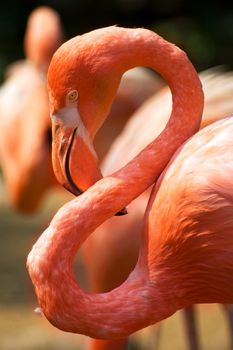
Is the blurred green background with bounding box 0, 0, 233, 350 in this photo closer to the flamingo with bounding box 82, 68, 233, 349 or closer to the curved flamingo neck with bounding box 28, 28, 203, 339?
the flamingo with bounding box 82, 68, 233, 349

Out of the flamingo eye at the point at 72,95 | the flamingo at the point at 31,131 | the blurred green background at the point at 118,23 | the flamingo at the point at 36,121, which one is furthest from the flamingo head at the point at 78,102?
the blurred green background at the point at 118,23

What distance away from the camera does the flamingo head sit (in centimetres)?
254

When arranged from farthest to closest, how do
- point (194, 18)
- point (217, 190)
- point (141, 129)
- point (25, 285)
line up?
point (194, 18), point (25, 285), point (141, 129), point (217, 190)

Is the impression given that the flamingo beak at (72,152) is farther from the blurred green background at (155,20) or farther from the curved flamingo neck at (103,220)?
the blurred green background at (155,20)

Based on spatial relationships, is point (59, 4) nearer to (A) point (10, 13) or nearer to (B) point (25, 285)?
(A) point (10, 13)

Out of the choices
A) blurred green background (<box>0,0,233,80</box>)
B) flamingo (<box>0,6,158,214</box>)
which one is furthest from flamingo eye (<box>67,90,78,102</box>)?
blurred green background (<box>0,0,233,80</box>)

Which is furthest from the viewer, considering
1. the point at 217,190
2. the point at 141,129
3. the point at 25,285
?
the point at 25,285

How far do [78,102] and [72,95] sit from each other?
1.0 inches

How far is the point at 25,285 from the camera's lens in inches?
235

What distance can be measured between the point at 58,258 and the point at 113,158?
4.43 ft

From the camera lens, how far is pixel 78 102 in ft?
8.45

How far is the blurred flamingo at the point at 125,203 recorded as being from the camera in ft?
8.30

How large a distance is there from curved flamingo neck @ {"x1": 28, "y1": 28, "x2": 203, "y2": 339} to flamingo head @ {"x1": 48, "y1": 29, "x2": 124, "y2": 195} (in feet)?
0.15

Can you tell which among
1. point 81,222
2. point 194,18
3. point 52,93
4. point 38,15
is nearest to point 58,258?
point 81,222
